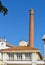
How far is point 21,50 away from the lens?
205 ft

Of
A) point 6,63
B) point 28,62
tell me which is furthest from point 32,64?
point 6,63

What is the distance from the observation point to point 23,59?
60.8 metres

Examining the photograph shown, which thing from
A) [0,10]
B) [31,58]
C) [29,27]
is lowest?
[0,10]

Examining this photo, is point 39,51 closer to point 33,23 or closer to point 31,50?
point 31,50

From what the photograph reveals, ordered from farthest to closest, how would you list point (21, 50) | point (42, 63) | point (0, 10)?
point (21, 50), point (42, 63), point (0, 10)

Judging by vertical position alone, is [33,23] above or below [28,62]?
above

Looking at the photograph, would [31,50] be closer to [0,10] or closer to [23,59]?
[23,59]

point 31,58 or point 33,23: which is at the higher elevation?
point 33,23

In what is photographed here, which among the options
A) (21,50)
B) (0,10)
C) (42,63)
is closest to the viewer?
(0,10)

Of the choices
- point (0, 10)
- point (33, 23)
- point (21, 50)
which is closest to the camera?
point (0, 10)

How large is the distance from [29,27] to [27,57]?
63.9 ft

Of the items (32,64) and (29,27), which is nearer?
(32,64)

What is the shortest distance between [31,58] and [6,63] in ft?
17.9

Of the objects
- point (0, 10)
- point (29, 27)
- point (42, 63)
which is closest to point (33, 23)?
point (29, 27)
